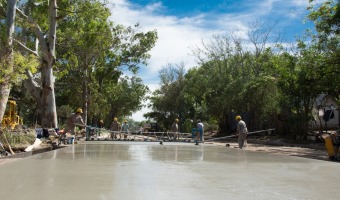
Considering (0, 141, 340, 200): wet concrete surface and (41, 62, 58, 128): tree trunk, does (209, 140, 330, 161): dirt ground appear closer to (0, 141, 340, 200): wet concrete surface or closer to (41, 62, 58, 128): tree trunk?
(0, 141, 340, 200): wet concrete surface

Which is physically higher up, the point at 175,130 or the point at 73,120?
Result: the point at 73,120

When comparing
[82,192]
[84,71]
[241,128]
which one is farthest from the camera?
[84,71]

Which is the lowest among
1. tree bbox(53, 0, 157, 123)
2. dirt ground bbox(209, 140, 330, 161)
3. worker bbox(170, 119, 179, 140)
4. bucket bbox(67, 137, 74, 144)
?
dirt ground bbox(209, 140, 330, 161)

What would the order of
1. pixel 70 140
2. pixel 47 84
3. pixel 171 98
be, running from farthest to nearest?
pixel 171 98, pixel 47 84, pixel 70 140

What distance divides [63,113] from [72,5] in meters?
34.9

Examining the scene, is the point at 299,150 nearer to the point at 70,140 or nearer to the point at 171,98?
the point at 70,140

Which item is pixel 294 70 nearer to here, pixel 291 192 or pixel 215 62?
pixel 215 62

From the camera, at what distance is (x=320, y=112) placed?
29.3m

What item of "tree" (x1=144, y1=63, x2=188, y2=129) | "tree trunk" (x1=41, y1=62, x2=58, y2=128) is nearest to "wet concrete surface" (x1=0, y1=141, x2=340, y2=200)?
"tree trunk" (x1=41, y1=62, x2=58, y2=128)

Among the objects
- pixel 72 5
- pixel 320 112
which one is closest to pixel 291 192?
pixel 72 5

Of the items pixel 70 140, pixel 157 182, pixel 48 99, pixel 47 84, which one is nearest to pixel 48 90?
pixel 47 84

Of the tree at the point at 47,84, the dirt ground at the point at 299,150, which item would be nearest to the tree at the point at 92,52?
the tree at the point at 47,84

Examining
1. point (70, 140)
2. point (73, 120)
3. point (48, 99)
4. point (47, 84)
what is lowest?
point (70, 140)

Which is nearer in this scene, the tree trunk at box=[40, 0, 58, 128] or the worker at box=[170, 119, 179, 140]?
the tree trunk at box=[40, 0, 58, 128]
